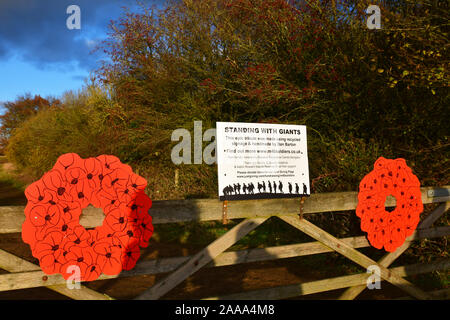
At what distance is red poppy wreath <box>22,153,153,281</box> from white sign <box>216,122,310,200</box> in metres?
0.72

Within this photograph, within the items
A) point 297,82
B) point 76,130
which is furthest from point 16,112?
point 297,82

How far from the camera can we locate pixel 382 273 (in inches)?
143

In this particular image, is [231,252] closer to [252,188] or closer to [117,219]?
[252,188]

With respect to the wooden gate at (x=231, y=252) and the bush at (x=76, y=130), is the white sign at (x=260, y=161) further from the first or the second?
the bush at (x=76, y=130)

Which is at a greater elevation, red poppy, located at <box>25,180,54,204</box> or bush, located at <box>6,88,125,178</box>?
bush, located at <box>6,88,125,178</box>

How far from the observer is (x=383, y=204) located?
3.62m

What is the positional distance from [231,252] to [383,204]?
1902mm

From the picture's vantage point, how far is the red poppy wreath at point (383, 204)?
3.53 metres

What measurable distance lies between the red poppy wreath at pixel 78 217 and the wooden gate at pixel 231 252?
0.27 feet

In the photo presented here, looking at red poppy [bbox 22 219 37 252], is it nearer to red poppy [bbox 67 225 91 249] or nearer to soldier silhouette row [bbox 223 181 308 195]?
red poppy [bbox 67 225 91 249]

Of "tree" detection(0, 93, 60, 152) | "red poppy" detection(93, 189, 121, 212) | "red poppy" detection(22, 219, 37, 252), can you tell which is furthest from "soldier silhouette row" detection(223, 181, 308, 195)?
"tree" detection(0, 93, 60, 152)

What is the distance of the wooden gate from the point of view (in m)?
2.25

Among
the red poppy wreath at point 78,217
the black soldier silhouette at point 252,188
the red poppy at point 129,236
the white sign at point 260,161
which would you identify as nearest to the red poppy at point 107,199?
the red poppy wreath at point 78,217
